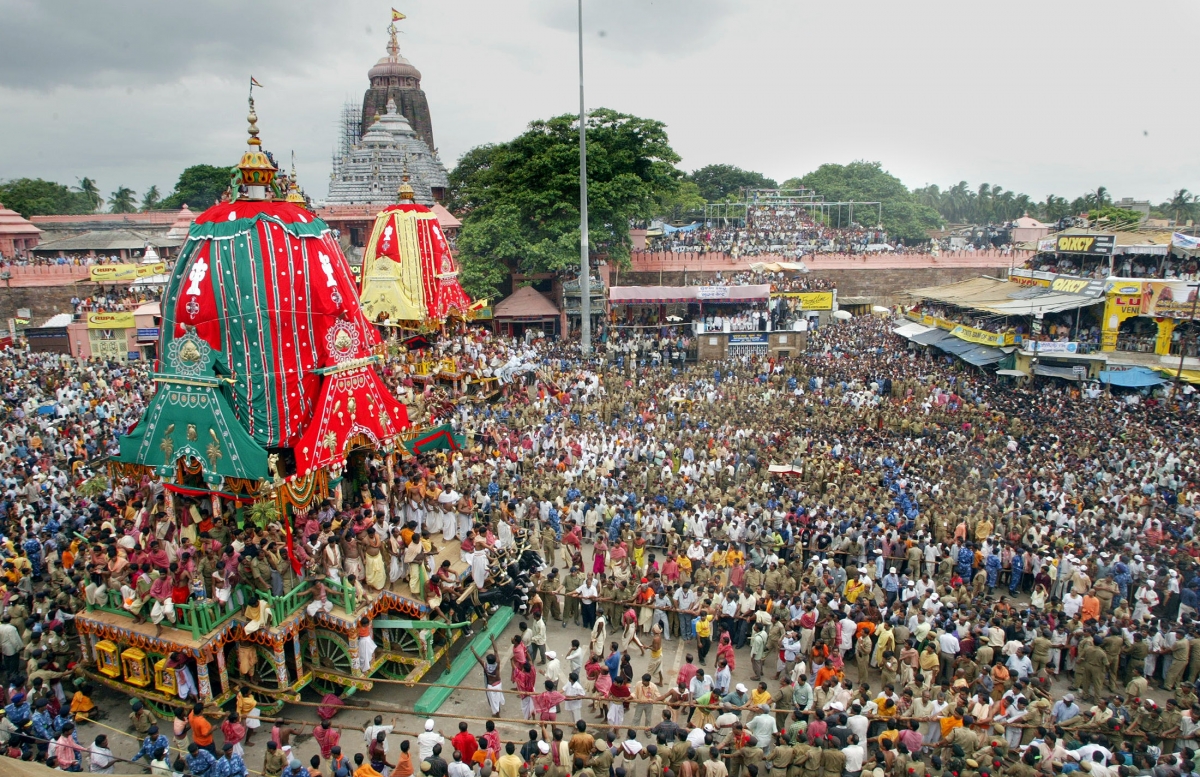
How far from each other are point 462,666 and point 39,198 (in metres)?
61.9

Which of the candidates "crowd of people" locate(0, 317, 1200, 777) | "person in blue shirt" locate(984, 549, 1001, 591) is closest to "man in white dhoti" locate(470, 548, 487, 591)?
"crowd of people" locate(0, 317, 1200, 777)

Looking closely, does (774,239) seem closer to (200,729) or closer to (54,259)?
(54,259)

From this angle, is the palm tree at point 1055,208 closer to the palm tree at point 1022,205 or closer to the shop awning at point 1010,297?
the palm tree at point 1022,205

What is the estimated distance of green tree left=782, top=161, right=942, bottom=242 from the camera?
63.8m

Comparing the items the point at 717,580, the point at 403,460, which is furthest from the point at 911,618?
the point at 403,460

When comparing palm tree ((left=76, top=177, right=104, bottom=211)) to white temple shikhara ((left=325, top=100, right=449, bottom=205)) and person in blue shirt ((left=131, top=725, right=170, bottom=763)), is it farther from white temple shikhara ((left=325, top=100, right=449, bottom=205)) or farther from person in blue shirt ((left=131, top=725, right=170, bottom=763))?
person in blue shirt ((left=131, top=725, right=170, bottom=763))

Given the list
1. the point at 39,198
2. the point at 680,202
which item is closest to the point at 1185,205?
the point at 680,202

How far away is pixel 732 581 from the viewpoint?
11.9 metres

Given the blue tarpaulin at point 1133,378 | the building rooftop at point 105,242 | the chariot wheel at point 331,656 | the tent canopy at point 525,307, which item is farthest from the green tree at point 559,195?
the building rooftop at point 105,242

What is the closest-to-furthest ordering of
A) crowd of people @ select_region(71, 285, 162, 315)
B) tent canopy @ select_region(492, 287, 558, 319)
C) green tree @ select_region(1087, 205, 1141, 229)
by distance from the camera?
crowd of people @ select_region(71, 285, 162, 315)
tent canopy @ select_region(492, 287, 558, 319)
green tree @ select_region(1087, 205, 1141, 229)

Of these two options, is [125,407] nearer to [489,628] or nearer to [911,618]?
[489,628]

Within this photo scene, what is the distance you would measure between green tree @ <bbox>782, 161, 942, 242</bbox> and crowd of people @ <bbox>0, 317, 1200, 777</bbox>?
48.0 meters

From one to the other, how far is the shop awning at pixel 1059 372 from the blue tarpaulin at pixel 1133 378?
890mm

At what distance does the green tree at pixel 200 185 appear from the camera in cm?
5862
